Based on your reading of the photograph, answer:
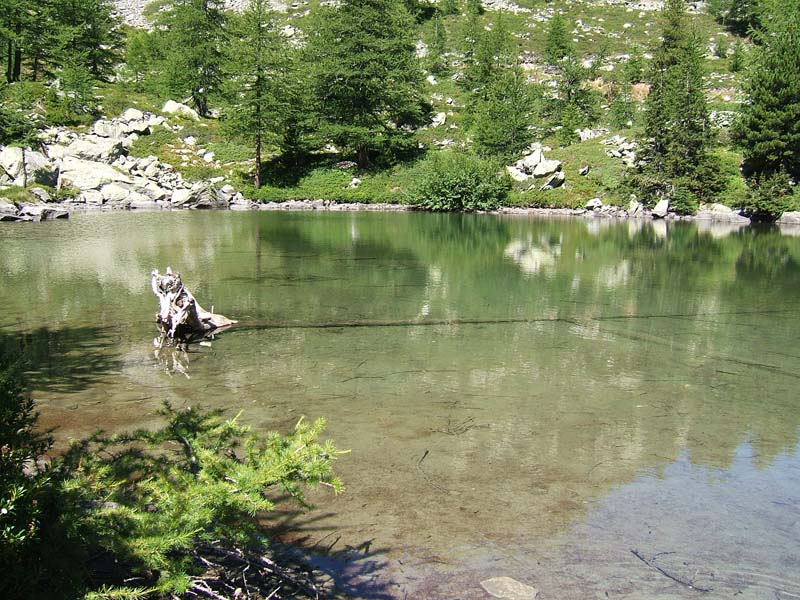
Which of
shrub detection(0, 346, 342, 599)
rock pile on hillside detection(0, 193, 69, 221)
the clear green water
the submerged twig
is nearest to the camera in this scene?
shrub detection(0, 346, 342, 599)

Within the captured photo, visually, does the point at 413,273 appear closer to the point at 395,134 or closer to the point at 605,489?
the point at 605,489

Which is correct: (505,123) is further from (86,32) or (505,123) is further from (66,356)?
(66,356)

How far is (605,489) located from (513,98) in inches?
1963

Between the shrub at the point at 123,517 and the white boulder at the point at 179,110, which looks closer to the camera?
the shrub at the point at 123,517

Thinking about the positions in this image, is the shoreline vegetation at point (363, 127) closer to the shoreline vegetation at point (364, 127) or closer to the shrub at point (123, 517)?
the shoreline vegetation at point (364, 127)

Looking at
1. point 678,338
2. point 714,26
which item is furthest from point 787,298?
point 714,26

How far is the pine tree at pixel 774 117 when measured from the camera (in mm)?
44094

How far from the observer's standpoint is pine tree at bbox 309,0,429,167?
50000 mm

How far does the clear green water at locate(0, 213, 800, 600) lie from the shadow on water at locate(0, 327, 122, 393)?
55 millimetres

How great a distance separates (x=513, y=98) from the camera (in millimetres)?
52188

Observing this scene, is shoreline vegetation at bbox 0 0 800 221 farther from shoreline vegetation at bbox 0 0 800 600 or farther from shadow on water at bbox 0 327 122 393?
shadow on water at bbox 0 327 122 393

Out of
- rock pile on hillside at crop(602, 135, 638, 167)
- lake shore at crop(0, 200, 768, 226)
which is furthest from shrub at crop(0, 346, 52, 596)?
rock pile on hillside at crop(602, 135, 638, 167)

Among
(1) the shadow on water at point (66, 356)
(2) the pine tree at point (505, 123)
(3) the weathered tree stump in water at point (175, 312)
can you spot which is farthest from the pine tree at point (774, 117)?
(1) the shadow on water at point (66, 356)

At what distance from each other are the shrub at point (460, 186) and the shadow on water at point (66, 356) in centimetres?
3452
